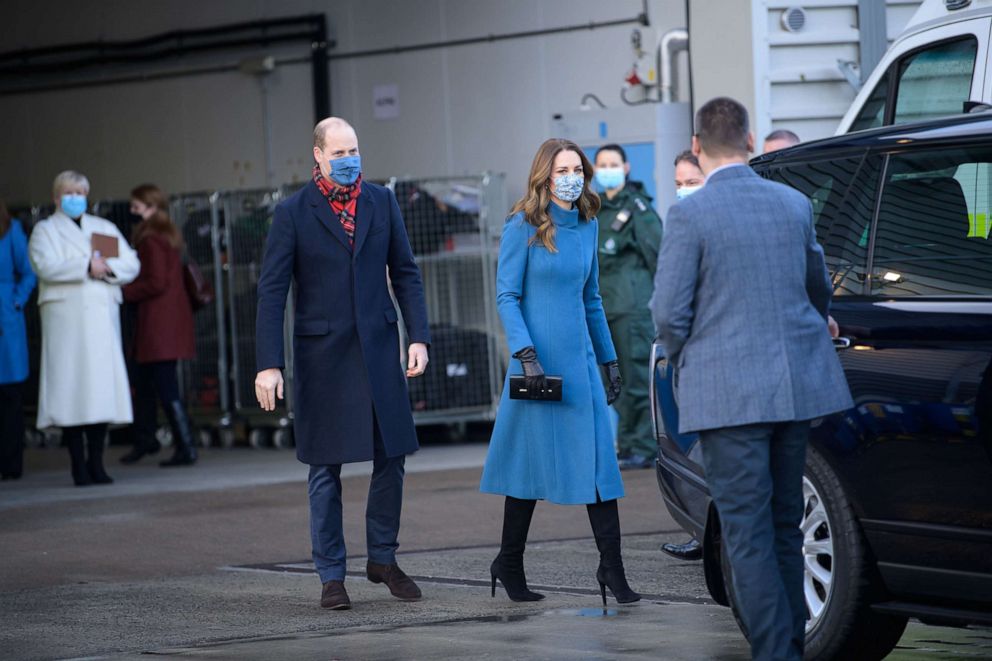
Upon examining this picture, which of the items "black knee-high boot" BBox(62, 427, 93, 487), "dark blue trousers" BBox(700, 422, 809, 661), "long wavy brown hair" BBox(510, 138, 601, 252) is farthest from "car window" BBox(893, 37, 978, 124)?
"black knee-high boot" BBox(62, 427, 93, 487)

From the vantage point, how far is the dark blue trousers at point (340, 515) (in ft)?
22.8

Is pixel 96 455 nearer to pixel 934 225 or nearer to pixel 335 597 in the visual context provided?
pixel 335 597

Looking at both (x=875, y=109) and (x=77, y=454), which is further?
(x=77, y=454)

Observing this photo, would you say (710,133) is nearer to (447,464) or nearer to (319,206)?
(319,206)

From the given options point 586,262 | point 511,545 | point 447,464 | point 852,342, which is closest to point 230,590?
point 511,545

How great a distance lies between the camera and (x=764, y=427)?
479 centimetres

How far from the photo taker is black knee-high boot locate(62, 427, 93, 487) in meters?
11.9

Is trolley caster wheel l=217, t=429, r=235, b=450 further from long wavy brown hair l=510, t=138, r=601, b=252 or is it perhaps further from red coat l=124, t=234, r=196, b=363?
long wavy brown hair l=510, t=138, r=601, b=252

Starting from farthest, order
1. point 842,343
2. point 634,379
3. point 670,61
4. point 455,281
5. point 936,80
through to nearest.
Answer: point 670,61
point 455,281
point 634,379
point 936,80
point 842,343

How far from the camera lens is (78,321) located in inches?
468

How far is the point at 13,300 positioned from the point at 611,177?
4.33 m

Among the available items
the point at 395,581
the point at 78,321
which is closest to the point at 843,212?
the point at 395,581

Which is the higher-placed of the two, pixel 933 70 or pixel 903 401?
pixel 933 70

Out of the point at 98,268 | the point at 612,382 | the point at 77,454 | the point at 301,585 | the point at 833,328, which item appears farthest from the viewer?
the point at 77,454
